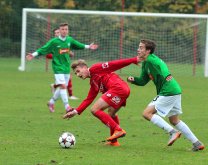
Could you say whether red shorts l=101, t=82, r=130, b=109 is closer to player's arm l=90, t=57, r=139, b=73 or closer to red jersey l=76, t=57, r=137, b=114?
red jersey l=76, t=57, r=137, b=114

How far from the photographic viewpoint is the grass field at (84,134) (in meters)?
8.83

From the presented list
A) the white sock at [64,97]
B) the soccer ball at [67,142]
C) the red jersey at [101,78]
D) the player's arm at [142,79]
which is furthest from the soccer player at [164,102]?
the white sock at [64,97]

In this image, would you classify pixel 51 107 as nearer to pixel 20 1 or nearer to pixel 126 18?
pixel 126 18

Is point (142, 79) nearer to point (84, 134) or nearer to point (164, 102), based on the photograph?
point (164, 102)

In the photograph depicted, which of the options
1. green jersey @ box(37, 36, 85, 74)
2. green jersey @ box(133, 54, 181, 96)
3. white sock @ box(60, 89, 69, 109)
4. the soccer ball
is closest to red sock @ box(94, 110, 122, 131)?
the soccer ball

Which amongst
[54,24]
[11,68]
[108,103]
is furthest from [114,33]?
[108,103]

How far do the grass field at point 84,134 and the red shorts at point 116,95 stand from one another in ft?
2.16

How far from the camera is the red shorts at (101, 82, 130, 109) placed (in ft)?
33.3

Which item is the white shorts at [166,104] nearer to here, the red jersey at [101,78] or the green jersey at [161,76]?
the green jersey at [161,76]

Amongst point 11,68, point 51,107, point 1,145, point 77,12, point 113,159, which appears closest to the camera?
point 113,159

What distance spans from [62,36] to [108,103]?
6.01 m

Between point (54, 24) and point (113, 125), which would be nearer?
point (113, 125)

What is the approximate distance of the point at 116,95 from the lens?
10.2 metres

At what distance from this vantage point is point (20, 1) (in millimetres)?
31031
